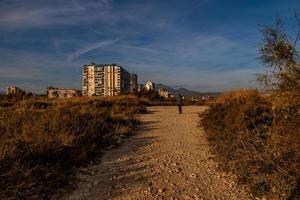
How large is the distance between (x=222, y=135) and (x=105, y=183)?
4.62 meters

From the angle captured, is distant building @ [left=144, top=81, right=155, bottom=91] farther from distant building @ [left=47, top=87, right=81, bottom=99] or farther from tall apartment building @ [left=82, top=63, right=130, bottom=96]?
distant building @ [left=47, top=87, right=81, bottom=99]

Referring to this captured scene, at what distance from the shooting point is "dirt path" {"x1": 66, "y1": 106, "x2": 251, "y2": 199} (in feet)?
22.7

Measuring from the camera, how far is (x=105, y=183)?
7539 millimetres

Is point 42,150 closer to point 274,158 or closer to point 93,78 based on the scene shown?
point 274,158

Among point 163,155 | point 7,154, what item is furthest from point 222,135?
point 7,154

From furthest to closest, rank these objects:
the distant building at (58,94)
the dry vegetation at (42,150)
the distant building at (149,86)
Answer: the distant building at (149,86)
the distant building at (58,94)
the dry vegetation at (42,150)

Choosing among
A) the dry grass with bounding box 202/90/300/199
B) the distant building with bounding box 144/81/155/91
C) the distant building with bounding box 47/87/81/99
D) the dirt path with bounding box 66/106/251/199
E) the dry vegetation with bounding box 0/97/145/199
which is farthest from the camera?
the distant building with bounding box 144/81/155/91

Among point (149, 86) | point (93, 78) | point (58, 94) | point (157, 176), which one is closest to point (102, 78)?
point (93, 78)

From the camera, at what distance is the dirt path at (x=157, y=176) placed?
6.92 metres

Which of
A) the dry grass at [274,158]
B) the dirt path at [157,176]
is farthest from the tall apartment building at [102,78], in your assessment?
the dry grass at [274,158]

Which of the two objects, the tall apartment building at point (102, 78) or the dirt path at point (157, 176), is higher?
the tall apartment building at point (102, 78)

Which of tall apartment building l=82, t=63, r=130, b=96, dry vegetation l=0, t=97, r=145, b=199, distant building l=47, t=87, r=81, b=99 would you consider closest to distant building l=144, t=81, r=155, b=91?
tall apartment building l=82, t=63, r=130, b=96

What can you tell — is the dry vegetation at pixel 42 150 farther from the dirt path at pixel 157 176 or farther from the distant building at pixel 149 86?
the distant building at pixel 149 86

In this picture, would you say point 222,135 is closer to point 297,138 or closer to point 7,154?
point 297,138
